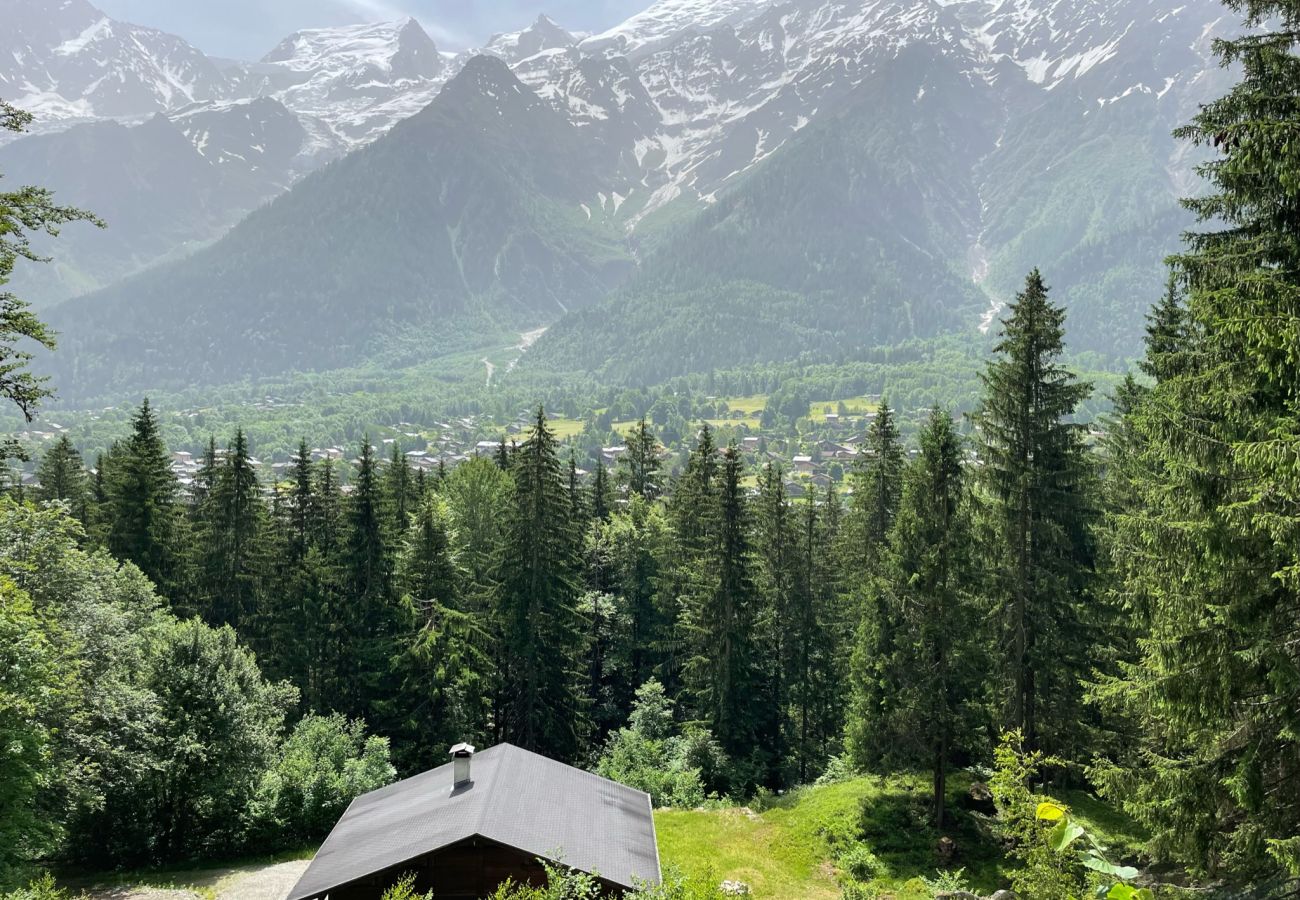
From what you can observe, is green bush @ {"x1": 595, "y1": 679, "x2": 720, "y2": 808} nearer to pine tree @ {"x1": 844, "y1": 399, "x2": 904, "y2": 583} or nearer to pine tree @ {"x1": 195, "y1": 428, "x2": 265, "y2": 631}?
pine tree @ {"x1": 844, "y1": 399, "x2": 904, "y2": 583}

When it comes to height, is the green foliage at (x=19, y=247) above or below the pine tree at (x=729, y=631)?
above

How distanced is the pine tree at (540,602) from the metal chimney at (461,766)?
56.8ft

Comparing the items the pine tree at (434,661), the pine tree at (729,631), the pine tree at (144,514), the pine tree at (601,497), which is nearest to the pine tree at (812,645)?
the pine tree at (729,631)

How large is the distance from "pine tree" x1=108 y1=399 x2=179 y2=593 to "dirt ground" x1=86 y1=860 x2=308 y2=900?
66.1 feet

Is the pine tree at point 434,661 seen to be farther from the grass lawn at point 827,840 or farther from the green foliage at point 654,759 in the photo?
the grass lawn at point 827,840

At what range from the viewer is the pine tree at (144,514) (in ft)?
145

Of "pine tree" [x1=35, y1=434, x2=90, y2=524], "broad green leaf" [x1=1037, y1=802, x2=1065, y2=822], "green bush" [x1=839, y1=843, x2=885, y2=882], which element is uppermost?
"pine tree" [x1=35, y1=434, x2=90, y2=524]

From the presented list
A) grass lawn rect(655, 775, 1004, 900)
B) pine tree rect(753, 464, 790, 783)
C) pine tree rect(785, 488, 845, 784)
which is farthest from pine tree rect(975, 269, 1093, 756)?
pine tree rect(785, 488, 845, 784)

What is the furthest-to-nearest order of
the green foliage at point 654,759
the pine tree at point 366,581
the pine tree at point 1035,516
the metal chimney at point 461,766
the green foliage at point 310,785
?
the pine tree at point 366,581 → the green foliage at point 654,759 → the green foliage at point 310,785 → the pine tree at point 1035,516 → the metal chimney at point 461,766

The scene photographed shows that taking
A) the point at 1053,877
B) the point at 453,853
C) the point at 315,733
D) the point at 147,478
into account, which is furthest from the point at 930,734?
the point at 147,478

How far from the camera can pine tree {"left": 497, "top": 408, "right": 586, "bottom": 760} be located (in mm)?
40969

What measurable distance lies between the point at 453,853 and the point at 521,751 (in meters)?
6.12

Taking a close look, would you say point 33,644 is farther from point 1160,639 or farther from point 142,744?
point 1160,639

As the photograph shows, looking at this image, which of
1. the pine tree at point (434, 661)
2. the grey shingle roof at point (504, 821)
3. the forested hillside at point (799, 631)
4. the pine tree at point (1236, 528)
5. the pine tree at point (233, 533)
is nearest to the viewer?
the pine tree at point (1236, 528)
